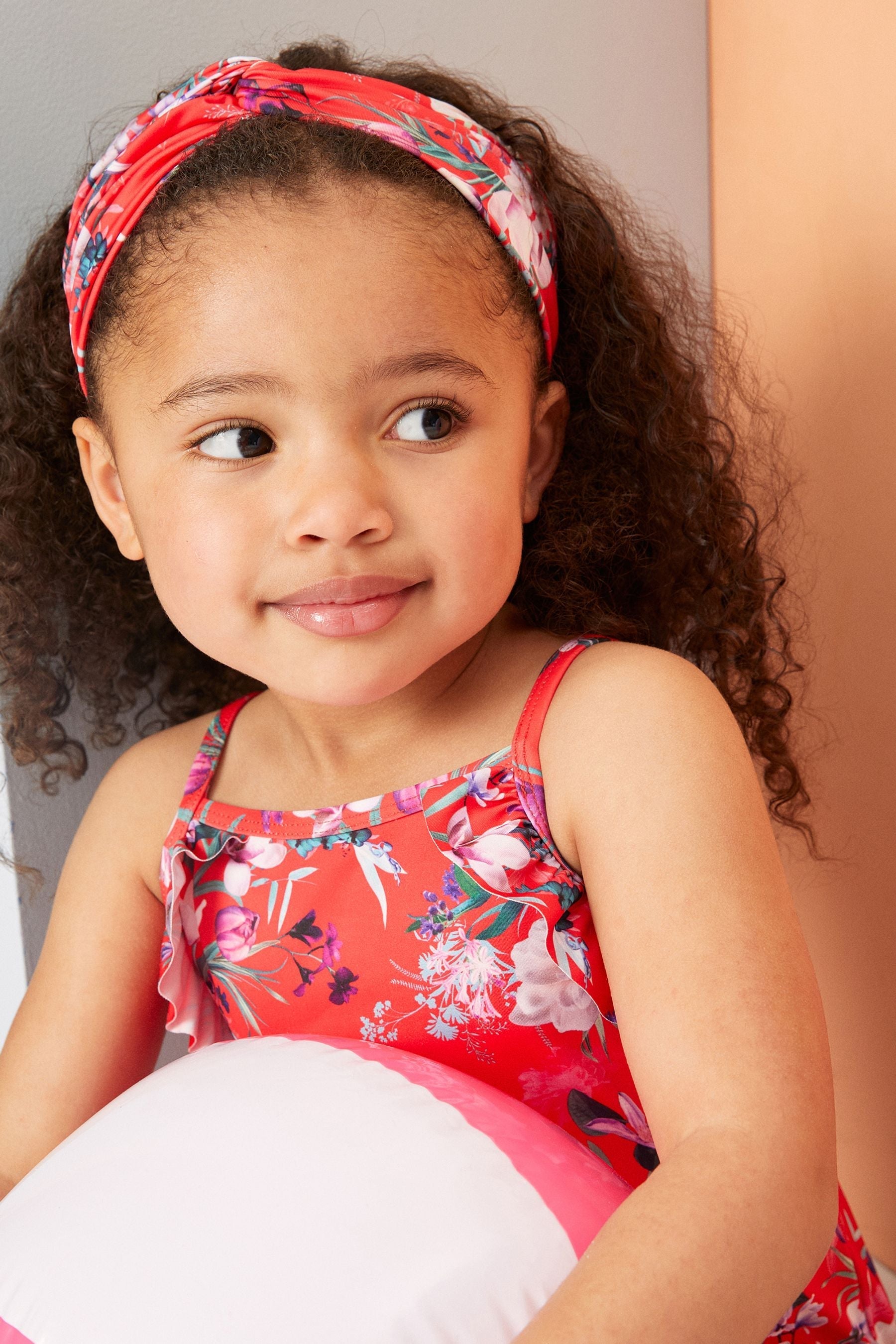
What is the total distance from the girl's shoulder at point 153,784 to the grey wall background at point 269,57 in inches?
3.8

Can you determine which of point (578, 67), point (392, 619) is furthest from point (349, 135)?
point (578, 67)

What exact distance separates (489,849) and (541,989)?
0.33 feet

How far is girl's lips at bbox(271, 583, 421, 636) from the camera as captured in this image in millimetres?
767

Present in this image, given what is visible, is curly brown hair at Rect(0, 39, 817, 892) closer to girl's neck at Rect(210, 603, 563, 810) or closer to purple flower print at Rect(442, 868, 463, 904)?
girl's neck at Rect(210, 603, 563, 810)

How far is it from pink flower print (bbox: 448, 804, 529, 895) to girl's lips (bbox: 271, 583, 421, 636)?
0.50ft

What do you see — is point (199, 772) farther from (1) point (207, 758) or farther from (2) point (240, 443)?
(2) point (240, 443)

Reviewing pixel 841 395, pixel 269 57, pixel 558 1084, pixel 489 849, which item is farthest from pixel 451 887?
pixel 269 57

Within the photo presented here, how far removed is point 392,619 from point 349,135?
0.30 meters

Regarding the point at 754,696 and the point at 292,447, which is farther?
the point at 754,696

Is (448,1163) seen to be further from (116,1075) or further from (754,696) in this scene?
(754,696)

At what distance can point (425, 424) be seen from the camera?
76 cm

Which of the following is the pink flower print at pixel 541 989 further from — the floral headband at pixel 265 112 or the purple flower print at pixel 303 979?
the floral headband at pixel 265 112

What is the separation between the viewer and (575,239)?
94 centimetres

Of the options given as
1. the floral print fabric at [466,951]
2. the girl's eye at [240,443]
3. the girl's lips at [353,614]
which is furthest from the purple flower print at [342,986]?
the girl's eye at [240,443]
